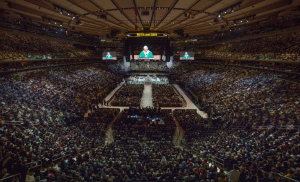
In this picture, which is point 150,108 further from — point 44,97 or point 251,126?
point 44,97

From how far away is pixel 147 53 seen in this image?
21594mm

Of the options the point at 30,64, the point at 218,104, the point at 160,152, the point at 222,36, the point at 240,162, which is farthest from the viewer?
the point at 222,36

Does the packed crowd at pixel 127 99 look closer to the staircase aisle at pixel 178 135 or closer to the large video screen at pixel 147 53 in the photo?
the large video screen at pixel 147 53

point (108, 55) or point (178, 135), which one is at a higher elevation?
point (108, 55)

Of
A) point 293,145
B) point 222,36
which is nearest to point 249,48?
point 222,36

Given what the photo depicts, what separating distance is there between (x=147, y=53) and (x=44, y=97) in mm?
11893

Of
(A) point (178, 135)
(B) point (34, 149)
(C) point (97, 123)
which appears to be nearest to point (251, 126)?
(A) point (178, 135)

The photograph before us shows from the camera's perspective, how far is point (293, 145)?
7953mm

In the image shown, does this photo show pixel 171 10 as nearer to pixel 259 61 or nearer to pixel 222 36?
pixel 259 61

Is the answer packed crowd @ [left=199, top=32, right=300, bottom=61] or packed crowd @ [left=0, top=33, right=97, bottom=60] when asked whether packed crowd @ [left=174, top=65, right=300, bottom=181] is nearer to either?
packed crowd @ [left=199, top=32, right=300, bottom=61]

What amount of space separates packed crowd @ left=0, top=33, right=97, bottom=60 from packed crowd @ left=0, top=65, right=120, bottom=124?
2421mm

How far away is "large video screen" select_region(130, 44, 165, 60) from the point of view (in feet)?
69.2

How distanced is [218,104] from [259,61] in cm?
1277

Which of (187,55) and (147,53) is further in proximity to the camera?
(187,55)
